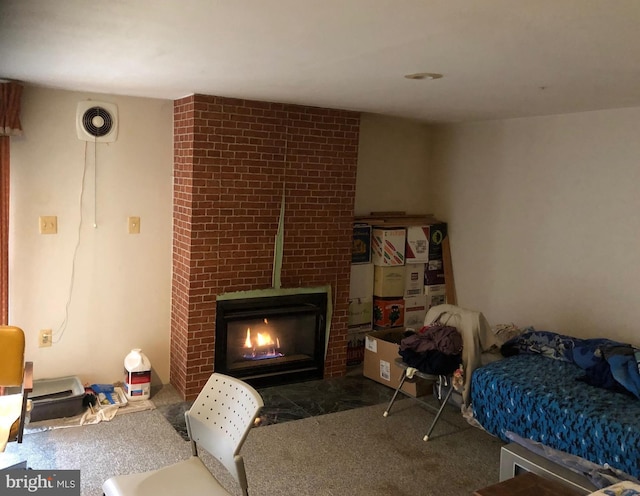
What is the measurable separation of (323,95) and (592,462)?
2643 millimetres

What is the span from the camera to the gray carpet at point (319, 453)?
125 inches

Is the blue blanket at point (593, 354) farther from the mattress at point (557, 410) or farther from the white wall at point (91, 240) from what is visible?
the white wall at point (91, 240)

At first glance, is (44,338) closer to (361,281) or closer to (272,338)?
(272,338)

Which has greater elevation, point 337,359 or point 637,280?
point 637,280

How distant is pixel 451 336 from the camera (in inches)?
153

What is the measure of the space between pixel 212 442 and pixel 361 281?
284cm

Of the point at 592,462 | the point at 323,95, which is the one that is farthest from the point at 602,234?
the point at 323,95

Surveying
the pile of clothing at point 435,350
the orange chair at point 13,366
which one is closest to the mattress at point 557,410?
the pile of clothing at point 435,350

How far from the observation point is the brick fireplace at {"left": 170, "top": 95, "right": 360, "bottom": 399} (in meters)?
4.10

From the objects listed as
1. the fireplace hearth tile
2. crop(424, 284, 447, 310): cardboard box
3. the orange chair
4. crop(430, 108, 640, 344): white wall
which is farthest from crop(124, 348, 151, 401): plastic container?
crop(430, 108, 640, 344): white wall

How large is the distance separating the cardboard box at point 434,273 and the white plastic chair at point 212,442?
3.19 meters

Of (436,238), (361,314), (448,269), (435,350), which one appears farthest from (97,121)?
(448,269)

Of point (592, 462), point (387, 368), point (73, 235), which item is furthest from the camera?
point (387, 368)

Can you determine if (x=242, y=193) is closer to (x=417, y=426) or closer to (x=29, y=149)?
(x=29, y=149)
